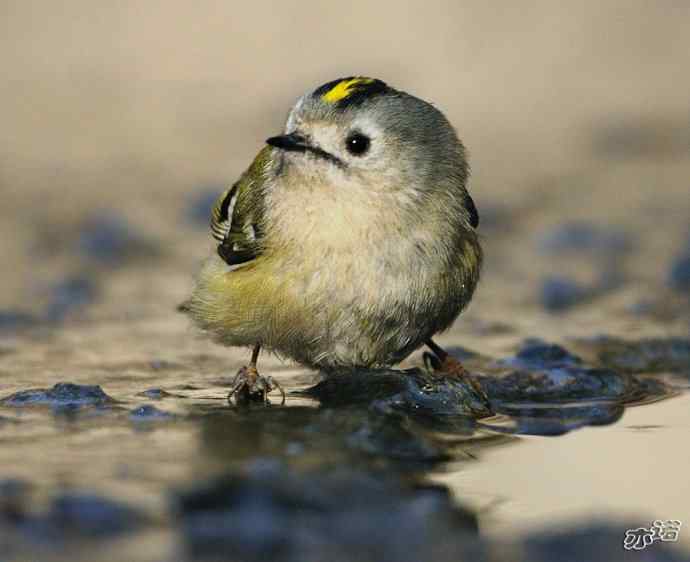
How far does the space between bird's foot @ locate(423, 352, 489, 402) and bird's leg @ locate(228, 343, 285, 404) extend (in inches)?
21.5

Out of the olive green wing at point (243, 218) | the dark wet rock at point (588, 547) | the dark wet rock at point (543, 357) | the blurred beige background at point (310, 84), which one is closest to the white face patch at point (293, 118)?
the olive green wing at point (243, 218)

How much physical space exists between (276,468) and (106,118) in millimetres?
5544

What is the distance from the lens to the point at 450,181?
4492mm

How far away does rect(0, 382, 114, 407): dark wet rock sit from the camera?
417 centimetres

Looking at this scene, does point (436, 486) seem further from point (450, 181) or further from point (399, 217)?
point (450, 181)

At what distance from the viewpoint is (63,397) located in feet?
13.8

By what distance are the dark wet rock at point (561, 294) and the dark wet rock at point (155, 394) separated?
2072mm

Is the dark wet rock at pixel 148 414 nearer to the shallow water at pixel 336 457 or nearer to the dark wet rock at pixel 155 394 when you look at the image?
the shallow water at pixel 336 457

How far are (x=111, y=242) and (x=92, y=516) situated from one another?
382 cm

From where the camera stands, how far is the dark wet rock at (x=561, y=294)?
5969 mm

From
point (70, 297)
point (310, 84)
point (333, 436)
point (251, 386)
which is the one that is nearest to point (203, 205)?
point (310, 84)

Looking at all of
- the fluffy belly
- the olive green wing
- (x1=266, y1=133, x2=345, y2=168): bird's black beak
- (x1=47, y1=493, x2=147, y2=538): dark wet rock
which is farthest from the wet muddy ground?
(x1=266, y1=133, x2=345, y2=168): bird's black beak

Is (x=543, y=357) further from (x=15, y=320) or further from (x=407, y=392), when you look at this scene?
(x=15, y=320)

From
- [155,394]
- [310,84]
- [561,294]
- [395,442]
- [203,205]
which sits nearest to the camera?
[395,442]
